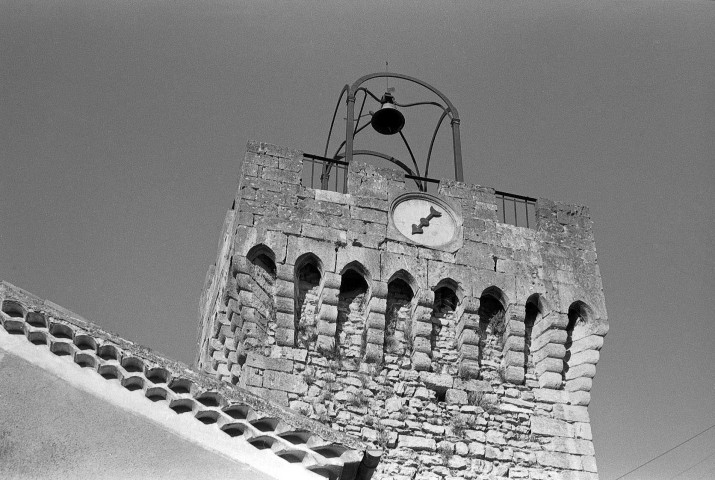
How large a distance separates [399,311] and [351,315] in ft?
1.75

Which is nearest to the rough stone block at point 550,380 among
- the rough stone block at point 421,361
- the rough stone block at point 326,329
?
the rough stone block at point 421,361

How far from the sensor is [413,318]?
9.99m

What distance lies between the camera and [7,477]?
5293 mm

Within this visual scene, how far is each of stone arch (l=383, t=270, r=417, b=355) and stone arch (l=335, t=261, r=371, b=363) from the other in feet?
0.79

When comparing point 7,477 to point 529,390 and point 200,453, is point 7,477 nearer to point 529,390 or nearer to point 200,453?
point 200,453

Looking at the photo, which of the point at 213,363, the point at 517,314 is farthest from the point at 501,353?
the point at 213,363

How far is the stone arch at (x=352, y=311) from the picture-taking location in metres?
9.66

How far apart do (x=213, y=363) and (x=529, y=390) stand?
3294 millimetres

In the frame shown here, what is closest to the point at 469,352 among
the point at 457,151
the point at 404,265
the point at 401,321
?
the point at 401,321

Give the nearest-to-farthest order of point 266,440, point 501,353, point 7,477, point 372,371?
point 7,477 → point 266,440 → point 372,371 → point 501,353

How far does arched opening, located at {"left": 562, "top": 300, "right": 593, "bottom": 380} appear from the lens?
34.3ft

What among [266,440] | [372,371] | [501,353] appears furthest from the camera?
[501,353]

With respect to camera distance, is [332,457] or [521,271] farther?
[521,271]

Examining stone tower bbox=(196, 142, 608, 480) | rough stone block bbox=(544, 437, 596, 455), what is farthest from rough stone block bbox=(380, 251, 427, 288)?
rough stone block bbox=(544, 437, 596, 455)
